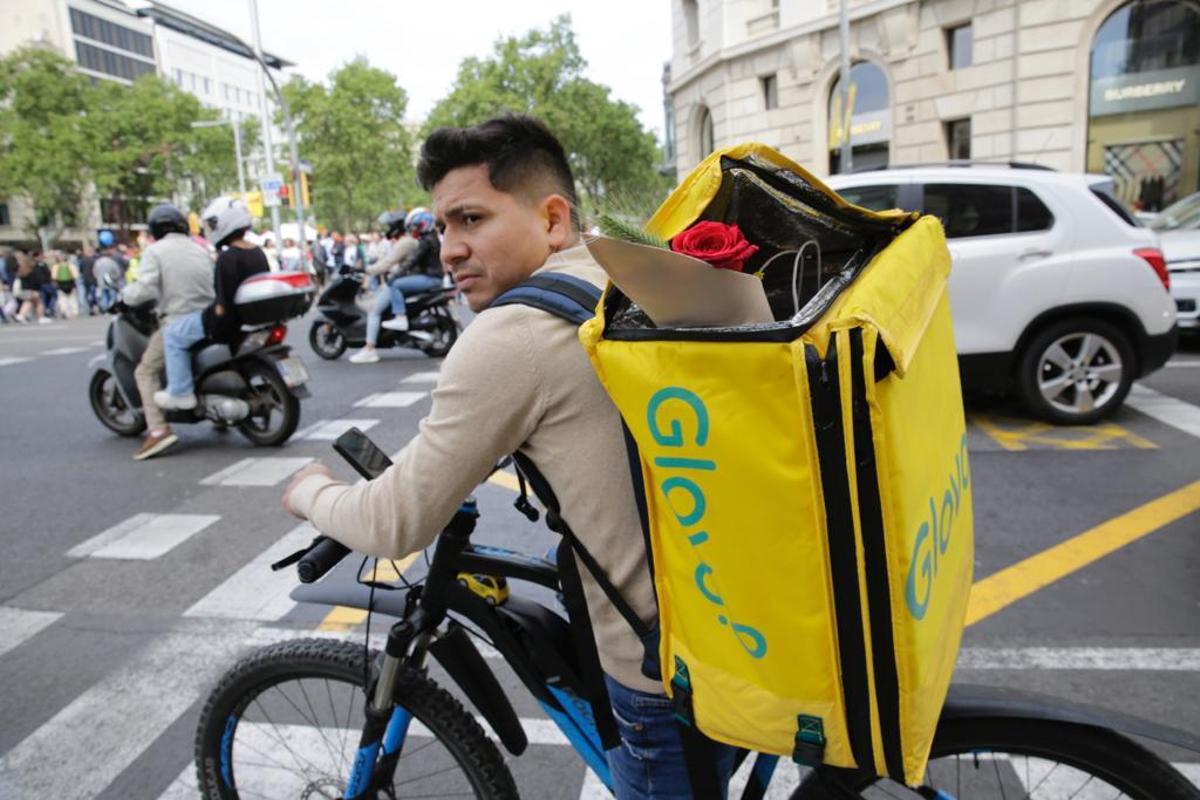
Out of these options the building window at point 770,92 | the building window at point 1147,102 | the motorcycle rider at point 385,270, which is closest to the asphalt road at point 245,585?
the motorcycle rider at point 385,270

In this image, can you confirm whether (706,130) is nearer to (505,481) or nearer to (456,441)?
(505,481)

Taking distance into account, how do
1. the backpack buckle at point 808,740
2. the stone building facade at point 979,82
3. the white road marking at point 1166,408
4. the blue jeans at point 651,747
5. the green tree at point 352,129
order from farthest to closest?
1. the green tree at point 352,129
2. the stone building facade at point 979,82
3. the white road marking at point 1166,408
4. the blue jeans at point 651,747
5. the backpack buckle at point 808,740

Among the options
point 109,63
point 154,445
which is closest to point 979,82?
point 154,445

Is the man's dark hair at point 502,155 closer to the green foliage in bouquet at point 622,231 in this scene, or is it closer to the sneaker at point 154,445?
the green foliage in bouquet at point 622,231

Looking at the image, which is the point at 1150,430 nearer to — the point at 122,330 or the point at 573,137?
the point at 122,330

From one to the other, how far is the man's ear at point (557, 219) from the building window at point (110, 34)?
2907 inches

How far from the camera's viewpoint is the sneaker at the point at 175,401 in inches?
255

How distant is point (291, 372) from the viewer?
6594mm

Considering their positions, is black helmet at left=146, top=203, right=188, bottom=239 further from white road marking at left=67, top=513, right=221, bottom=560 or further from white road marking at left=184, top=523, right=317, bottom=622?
white road marking at left=184, top=523, right=317, bottom=622

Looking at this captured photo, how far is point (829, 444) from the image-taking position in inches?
40.3

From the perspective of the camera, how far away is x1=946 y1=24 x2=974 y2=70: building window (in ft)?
69.1

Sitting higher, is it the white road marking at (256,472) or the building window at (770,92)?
the building window at (770,92)

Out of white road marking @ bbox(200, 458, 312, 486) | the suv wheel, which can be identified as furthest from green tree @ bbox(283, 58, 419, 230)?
the suv wheel

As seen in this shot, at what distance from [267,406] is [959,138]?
65.9 feet
